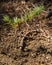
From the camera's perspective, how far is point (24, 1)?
3.78m

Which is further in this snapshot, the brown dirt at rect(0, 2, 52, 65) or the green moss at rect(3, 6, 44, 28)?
the green moss at rect(3, 6, 44, 28)

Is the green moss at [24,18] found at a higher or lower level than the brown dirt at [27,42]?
higher

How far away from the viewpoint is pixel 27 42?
9.72 feet

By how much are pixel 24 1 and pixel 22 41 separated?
1088 mm

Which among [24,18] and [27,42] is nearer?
[27,42]

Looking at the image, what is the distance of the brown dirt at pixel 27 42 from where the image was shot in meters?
2.70

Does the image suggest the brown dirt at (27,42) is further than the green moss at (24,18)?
No

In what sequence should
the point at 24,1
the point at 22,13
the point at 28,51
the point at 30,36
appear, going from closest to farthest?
the point at 28,51
the point at 30,36
the point at 22,13
the point at 24,1

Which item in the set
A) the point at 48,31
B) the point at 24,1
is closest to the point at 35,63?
the point at 48,31

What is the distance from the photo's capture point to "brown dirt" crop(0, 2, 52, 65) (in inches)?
106

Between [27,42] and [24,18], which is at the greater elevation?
[24,18]

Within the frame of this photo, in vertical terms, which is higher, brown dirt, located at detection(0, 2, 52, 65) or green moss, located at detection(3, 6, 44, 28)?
green moss, located at detection(3, 6, 44, 28)

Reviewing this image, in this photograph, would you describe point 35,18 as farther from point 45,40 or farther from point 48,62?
point 48,62

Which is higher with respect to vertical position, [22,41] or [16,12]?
[16,12]
